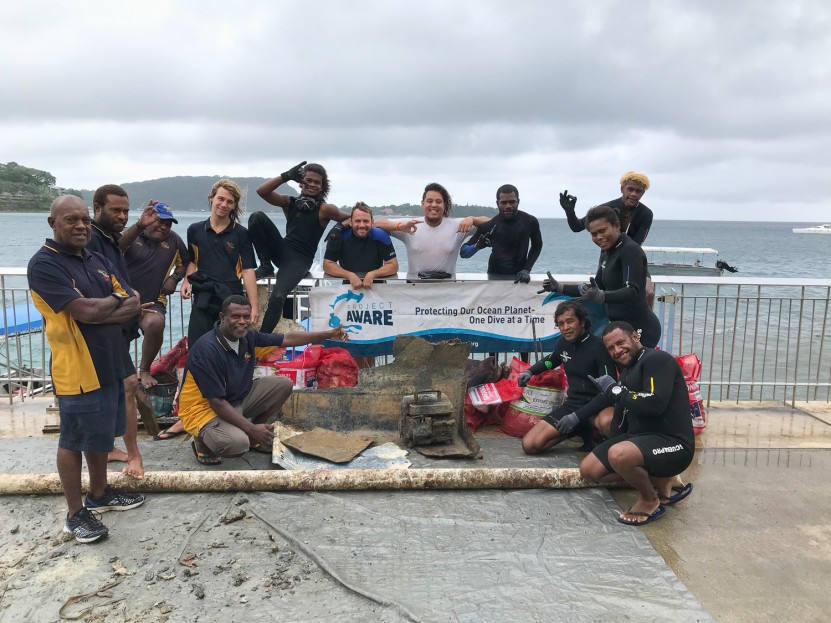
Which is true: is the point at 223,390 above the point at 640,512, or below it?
above

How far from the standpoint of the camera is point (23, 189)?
252ft

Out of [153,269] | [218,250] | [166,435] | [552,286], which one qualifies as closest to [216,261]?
[218,250]

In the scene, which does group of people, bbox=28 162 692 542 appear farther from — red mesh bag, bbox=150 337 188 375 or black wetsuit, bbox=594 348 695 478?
red mesh bag, bbox=150 337 188 375

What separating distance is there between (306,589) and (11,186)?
3517 inches

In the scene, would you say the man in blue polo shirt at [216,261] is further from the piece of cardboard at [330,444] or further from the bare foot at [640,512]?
the bare foot at [640,512]

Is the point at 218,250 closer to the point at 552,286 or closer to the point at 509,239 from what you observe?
the point at 509,239

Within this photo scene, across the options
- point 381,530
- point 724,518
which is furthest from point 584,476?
point 381,530

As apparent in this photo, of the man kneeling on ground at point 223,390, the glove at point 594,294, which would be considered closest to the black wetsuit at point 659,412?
the glove at point 594,294

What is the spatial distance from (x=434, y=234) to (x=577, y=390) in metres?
2.29

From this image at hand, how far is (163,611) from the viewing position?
311 centimetres

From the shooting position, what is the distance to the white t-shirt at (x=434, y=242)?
6633mm

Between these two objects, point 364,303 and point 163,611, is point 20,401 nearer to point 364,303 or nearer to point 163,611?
point 364,303

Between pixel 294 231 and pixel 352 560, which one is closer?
pixel 352 560

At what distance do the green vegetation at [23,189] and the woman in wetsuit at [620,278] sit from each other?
7176cm
